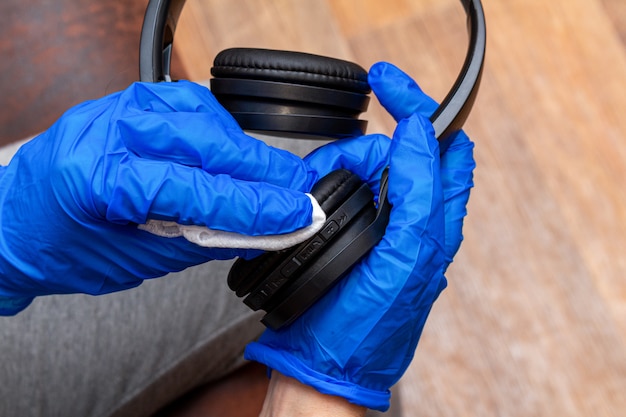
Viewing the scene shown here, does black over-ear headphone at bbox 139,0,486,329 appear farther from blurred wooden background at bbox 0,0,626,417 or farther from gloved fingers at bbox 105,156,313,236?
blurred wooden background at bbox 0,0,626,417

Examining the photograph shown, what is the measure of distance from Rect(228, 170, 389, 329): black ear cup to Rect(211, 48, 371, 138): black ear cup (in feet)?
0.28

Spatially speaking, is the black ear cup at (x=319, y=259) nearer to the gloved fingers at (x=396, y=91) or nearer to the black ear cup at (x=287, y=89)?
the black ear cup at (x=287, y=89)

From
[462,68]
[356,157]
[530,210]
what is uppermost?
[462,68]

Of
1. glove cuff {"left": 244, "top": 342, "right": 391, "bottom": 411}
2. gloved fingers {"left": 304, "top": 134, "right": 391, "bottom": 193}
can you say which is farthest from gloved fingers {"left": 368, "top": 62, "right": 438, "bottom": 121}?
glove cuff {"left": 244, "top": 342, "right": 391, "bottom": 411}

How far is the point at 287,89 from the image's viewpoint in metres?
0.64

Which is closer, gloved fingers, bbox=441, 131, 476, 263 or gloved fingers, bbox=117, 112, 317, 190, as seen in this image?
gloved fingers, bbox=117, 112, 317, 190

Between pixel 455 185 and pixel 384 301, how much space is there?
0.20m

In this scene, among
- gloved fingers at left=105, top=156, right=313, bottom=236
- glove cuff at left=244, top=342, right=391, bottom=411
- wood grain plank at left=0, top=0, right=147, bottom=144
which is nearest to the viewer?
gloved fingers at left=105, top=156, right=313, bottom=236

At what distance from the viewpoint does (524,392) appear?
3.62ft

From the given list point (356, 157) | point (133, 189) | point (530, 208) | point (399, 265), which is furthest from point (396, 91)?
point (530, 208)

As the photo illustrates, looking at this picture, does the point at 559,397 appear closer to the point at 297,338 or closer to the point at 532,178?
the point at 532,178

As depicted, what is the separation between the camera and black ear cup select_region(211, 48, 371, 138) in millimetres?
642

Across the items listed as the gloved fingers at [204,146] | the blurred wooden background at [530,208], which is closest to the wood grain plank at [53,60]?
the blurred wooden background at [530,208]

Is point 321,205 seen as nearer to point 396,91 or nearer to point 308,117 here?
point 308,117
